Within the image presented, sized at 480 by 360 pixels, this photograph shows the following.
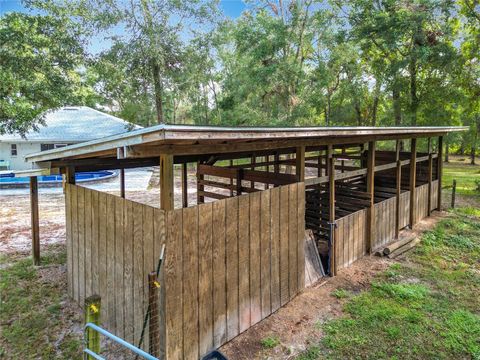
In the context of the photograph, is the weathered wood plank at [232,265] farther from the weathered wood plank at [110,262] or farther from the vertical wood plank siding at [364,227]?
the vertical wood plank siding at [364,227]

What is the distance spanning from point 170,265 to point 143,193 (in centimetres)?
1065

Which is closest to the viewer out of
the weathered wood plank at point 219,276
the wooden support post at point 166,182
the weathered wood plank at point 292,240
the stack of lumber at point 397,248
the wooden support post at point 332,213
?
the wooden support post at point 166,182

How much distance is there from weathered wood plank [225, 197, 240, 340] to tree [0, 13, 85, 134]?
32.7 ft

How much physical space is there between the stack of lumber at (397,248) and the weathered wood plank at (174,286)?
4898 millimetres

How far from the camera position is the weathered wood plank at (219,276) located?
374cm

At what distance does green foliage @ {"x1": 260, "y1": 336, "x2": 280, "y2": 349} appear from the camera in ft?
13.0

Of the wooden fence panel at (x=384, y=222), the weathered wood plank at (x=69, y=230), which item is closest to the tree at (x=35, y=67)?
the weathered wood plank at (x=69, y=230)

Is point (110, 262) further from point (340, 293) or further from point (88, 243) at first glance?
point (340, 293)

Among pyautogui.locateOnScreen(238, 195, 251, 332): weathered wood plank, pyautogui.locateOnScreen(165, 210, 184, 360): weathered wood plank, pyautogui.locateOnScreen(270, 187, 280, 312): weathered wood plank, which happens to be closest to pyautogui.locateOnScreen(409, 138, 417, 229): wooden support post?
pyautogui.locateOnScreen(270, 187, 280, 312): weathered wood plank

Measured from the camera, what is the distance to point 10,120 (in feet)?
38.1

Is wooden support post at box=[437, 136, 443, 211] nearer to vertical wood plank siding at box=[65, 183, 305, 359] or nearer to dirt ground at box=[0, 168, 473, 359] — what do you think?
dirt ground at box=[0, 168, 473, 359]

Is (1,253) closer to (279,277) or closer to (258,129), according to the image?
→ (279,277)

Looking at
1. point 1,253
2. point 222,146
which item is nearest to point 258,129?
point 222,146

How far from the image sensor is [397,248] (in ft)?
23.0
